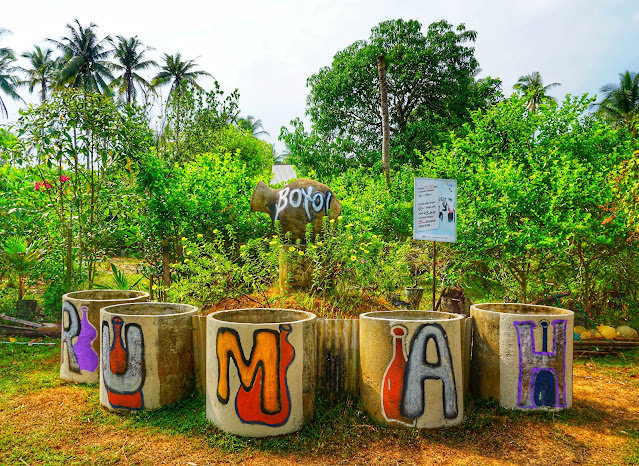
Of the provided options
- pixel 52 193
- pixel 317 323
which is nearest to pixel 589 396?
pixel 317 323

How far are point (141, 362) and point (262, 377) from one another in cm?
129

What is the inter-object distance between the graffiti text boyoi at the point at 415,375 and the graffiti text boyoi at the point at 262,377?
865mm

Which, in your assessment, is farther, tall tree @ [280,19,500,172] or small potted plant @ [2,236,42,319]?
tall tree @ [280,19,500,172]

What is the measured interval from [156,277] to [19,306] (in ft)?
6.84

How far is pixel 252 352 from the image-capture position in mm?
3926

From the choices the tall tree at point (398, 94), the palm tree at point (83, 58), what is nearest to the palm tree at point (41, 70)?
the palm tree at point (83, 58)

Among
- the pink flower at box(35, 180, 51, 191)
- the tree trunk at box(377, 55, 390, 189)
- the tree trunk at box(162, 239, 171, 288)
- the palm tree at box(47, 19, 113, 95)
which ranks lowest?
the tree trunk at box(162, 239, 171, 288)

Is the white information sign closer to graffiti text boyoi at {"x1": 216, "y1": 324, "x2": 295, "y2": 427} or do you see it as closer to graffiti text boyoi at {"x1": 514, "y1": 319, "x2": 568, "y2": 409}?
graffiti text boyoi at {"x1": 514, "y1": 319, "x2": 568, "y2": 409}

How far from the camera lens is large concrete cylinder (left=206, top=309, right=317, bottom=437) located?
3.90 meters

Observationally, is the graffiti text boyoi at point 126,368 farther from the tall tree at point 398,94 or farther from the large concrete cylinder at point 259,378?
the tall tree at point 398,94

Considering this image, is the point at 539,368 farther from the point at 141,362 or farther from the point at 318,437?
the point at 141,362

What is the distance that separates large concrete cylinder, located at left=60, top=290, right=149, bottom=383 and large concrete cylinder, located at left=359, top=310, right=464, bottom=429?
292 cm

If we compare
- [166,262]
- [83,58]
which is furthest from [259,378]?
[83,58]

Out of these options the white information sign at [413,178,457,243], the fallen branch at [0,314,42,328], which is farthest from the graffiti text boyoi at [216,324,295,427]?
the fallen branch at [0,314,42,328]
